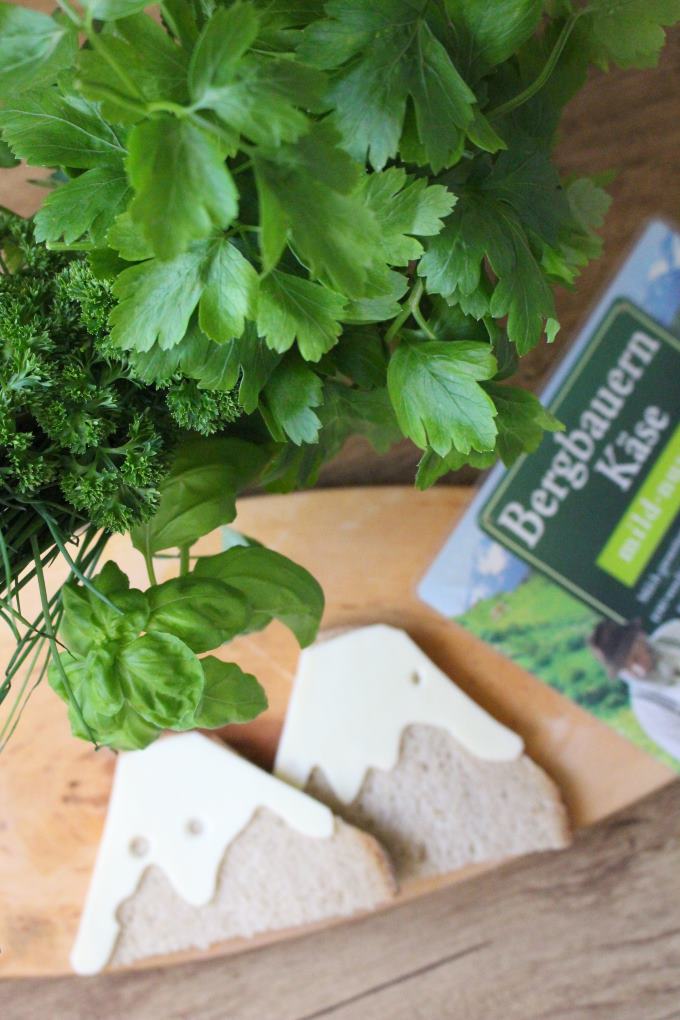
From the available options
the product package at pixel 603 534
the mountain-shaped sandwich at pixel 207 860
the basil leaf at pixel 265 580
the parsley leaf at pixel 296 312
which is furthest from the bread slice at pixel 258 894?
the parsley leaf at pixel 296 312

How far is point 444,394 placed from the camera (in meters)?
0.55

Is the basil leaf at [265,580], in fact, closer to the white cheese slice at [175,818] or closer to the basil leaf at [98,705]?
the basil leaf at [98,705]

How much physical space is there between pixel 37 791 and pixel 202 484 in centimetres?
51

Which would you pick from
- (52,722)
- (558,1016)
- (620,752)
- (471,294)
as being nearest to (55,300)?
(471,294)

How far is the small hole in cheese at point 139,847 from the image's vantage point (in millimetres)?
946

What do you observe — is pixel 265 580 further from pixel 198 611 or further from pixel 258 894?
pixel 258 894

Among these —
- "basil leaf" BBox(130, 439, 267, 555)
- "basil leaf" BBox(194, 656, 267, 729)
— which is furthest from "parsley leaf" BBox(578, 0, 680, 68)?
"basil leaf" BBox(194, 656, 267, 729)

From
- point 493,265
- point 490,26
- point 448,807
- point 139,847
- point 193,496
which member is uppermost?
point 490,26

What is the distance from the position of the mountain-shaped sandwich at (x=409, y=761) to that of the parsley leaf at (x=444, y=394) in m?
0.45

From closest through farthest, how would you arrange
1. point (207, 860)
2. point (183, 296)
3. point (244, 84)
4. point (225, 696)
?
point (244, 84) → point (183, 296) → point (225, 696) → point (207, 860)

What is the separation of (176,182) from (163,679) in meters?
0.29

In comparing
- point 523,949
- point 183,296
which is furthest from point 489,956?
point 183,296

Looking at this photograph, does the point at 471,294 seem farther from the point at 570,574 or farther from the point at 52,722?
the point at 52,722

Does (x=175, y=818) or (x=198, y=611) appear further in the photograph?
(x=175, y=818)
